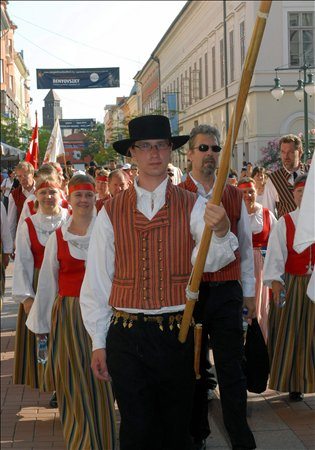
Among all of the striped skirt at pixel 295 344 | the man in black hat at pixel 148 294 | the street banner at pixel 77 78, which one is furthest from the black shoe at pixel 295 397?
the street banner at pixel 77 78

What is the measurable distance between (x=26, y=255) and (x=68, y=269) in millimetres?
744

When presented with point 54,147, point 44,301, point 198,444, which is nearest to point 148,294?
point 198,444

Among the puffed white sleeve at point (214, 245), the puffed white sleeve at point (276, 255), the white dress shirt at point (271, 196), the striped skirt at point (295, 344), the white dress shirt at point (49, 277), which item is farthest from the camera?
the white dress shirt at point (271, 196)

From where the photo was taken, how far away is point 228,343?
5402 mm

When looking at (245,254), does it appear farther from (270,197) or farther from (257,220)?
(270,197)

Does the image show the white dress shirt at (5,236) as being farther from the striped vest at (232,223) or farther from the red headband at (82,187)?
the striped vest at (232,223)

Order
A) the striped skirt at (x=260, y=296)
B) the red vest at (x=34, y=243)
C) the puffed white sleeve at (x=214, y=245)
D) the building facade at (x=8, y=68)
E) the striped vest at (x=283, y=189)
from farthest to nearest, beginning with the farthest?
1. the building facade at (x=8, y=68)
2. the striped skirt at (x=260, y=296)
3. the striped vest at (x=283, y=189)
4. the red vest at (x=34, y=243)
5. the puffed white sleeve at (x=214, y=245)

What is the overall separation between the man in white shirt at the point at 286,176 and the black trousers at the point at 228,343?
8.14 ft

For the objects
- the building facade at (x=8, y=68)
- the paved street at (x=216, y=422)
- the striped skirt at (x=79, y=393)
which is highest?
the building facade at (x=8, y=68)

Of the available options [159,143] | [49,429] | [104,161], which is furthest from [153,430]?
[104,161]

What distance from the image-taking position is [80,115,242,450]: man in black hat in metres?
4.05

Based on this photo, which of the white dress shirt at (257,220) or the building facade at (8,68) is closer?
the white dress shirt at (257,220)

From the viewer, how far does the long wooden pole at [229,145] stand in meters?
3.20

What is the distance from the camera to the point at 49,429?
6.44 meters
